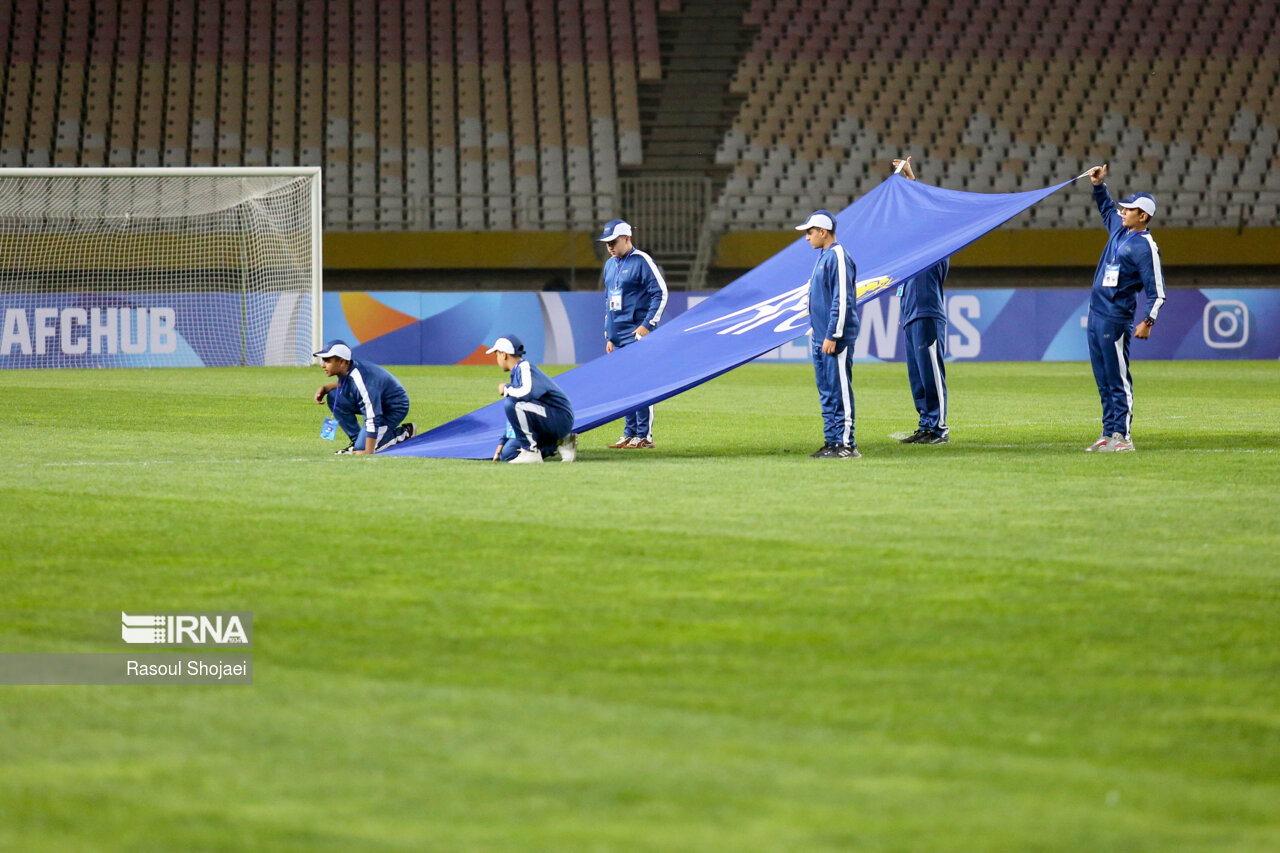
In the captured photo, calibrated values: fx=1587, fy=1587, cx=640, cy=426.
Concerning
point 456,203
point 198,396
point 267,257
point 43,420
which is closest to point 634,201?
point 456,203

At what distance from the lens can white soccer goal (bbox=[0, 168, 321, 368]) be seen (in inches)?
951

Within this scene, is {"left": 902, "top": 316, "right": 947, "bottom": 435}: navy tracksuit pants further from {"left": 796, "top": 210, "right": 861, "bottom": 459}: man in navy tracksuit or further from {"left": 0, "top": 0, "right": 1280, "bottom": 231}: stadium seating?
{"left": 0, "top": 0, "right": 1280, "bottom": 231}: stadium seating

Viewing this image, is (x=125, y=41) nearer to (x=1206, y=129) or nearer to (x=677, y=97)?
(x=677, y=97)

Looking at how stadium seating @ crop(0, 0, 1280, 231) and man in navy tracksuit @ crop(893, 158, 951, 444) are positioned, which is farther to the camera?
stadium seating @ crop(0, 0, 1280, 231)

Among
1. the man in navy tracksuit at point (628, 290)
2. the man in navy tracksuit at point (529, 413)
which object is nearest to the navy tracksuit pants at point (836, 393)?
the man in navy tracksuit at point (529, 413)

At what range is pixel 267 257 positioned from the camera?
25188mm

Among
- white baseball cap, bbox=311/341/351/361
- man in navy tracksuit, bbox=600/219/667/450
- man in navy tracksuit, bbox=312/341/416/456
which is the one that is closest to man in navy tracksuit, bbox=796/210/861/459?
man in navy tracksuit, bbox=600/219/667/450

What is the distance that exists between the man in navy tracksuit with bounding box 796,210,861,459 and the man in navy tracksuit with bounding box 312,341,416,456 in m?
2.93

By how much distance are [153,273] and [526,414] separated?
17.0m

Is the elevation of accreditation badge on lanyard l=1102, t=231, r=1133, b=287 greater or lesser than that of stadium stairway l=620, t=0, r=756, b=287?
lesser

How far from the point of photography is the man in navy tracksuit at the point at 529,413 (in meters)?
9.95

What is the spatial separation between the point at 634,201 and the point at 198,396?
13.4 meters

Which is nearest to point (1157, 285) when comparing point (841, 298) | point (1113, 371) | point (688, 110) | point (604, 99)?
point (1113, 371)

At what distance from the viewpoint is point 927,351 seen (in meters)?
12.2
